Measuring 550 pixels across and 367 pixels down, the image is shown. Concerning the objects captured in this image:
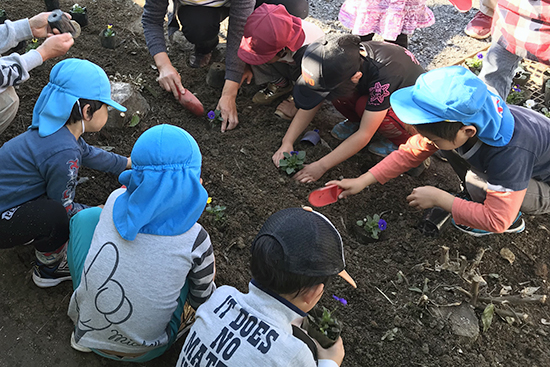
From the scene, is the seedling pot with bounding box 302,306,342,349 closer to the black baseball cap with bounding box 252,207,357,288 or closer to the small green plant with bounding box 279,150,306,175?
the black baseball cap with bounding box 252,207,357,288

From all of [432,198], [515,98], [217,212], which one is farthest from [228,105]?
[515,98]

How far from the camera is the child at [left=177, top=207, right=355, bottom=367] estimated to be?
1.29 metres

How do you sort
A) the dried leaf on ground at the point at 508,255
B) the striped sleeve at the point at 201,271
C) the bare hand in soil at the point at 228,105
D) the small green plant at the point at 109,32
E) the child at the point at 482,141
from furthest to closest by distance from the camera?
the small green plant at the point at 109,32, the bare hand in soil at the point at 228,105, the dried leaf on ground at the point at 508,255, the child at the point at 482,141, the striped sleeve at the point at 201,271

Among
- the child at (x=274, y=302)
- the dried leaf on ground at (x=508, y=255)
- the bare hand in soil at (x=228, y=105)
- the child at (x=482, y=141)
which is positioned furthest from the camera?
the bare hand in soil at (x=228, y=105)

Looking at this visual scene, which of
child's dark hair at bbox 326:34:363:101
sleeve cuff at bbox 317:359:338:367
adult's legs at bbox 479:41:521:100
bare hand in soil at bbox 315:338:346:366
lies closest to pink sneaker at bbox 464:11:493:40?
adult's legs at bbox 479:41:521:100

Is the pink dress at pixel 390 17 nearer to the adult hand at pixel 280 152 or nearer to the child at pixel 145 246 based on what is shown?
the adult hand at pixel 280 152

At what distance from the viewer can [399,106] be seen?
78.5 inches

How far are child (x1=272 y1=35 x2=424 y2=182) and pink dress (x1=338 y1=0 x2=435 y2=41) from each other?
1.82 feet

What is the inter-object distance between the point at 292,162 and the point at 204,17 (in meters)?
1.33

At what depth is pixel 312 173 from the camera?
263 cm

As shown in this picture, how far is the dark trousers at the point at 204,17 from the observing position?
10.3 feet

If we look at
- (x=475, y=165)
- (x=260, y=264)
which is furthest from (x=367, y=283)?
(x=260, y=264)

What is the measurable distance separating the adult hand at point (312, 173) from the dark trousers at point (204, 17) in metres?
1.31

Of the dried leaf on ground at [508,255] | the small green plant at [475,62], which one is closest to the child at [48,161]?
the dried leaf on ground at [508,255]
